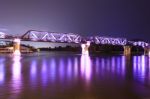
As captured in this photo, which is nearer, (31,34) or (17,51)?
(17,51)

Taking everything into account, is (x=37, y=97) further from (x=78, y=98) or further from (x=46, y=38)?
(x=46, y=38)

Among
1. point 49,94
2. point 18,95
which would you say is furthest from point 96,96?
point 18,95

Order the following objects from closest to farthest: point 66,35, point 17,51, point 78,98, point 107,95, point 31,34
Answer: point 78,98
point 107,95
point 17,51
point 31,34
point 66,35

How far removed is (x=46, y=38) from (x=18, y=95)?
160677mm

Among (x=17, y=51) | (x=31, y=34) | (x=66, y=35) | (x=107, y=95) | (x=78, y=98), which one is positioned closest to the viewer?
(x=78, y=98)

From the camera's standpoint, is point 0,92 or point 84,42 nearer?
point 0,92

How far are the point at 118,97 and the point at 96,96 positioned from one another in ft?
3.28

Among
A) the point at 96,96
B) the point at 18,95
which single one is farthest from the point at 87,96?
the point at 18,95

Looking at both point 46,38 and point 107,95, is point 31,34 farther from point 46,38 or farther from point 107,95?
point 107,95

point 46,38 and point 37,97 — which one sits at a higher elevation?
point 46,38

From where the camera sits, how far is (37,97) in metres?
13.2

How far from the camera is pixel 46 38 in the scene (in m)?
174

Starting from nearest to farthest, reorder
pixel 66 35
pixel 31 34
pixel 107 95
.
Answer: pixel 107 95 < pixel 31 34 < pixel 66 35

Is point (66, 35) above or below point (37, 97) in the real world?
above
